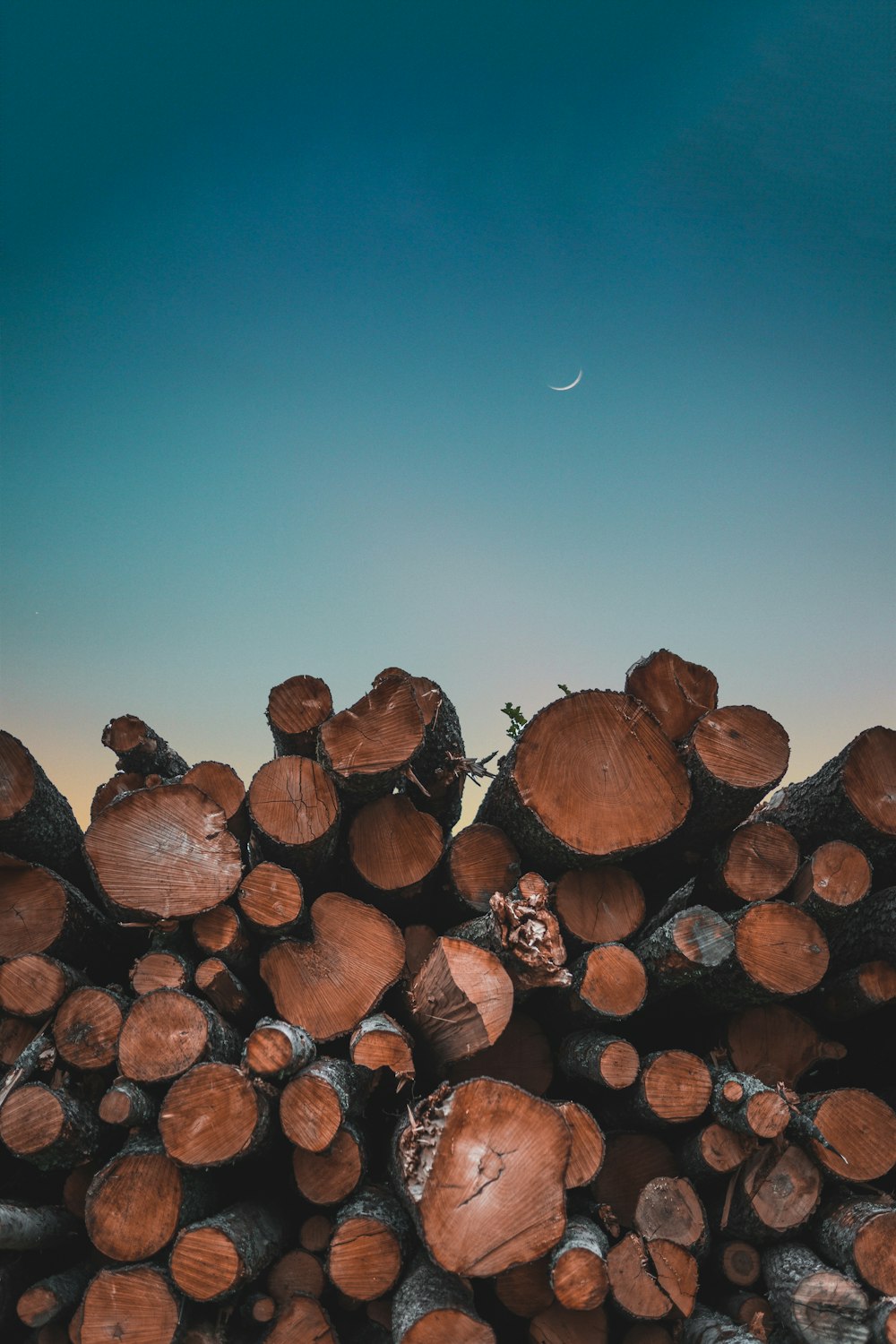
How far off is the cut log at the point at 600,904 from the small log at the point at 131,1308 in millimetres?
1885

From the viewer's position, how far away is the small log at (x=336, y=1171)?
2635 millimetres

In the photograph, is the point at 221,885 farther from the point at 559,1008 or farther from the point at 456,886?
the point at 559,1008

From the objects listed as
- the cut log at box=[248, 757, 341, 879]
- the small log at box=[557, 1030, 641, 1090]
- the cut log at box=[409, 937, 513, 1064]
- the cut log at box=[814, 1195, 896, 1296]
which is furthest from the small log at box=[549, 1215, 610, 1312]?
the cut log at box=[248, 757, 341, 879]

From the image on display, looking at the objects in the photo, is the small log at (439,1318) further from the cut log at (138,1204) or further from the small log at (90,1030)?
the small log at (90,1030)

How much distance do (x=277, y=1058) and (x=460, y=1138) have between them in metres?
0.68

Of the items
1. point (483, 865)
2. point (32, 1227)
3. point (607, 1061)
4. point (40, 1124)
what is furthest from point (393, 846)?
point (32, 1227)

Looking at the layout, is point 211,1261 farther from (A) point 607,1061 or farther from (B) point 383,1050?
(A) point 607,1061

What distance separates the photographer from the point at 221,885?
2883 millimetres

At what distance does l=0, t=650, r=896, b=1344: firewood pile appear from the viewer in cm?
245

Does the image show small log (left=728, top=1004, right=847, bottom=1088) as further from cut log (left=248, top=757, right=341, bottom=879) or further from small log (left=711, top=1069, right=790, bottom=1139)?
cut log (left=248, top=757, right=341, bottom=879)

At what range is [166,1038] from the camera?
259cm

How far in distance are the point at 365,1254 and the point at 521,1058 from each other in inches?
38.7

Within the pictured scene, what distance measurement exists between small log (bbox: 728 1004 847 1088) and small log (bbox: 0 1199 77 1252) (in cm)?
281

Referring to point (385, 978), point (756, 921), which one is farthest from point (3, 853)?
point (756, 921)
